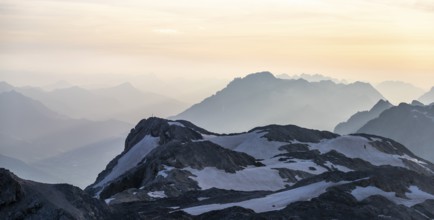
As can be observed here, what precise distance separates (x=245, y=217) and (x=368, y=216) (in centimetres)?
2315

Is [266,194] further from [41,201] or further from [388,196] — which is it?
[41,201]

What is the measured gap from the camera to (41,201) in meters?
95.0

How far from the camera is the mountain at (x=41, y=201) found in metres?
93.7

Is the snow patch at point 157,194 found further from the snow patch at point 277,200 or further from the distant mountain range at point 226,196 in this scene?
the snow patch at point 277,200

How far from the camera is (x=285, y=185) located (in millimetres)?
185500

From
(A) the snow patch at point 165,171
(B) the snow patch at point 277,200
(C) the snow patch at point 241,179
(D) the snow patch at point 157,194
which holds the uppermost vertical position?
(A) the snow patch at point 165,171

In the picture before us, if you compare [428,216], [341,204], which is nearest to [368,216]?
[341,204]

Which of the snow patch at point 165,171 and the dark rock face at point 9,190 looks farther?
the snow patch at point 165,171

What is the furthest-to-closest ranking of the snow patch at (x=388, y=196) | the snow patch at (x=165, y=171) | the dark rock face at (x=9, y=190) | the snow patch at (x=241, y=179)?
the snow patch at (x=241, y=179), the snow patch at (x=165, y=171), the snow patch at (x=388, y=196), the dark rock face at (x=9, y=190)

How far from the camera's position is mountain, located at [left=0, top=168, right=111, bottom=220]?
93688mm

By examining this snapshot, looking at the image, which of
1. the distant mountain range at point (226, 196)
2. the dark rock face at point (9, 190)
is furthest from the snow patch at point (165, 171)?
the dark rock face at point (9, 190)

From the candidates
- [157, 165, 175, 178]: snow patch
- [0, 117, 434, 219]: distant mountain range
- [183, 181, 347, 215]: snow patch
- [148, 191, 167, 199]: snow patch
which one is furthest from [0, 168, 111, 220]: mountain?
[157, 165, 175, 178]: snow patch

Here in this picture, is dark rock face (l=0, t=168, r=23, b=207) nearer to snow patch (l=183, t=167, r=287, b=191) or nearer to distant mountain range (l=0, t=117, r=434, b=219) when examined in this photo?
distant mountain range (l=0, t=117, r=434, b=219)

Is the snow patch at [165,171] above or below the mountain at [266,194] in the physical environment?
above
